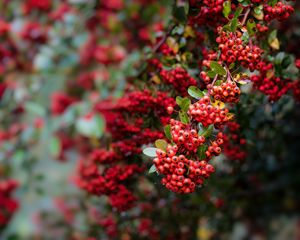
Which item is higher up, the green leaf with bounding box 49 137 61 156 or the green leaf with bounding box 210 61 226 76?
the green leaf with bounding box 210 61 226 76

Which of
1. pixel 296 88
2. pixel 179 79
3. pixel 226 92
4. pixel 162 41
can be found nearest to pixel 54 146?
pixel 162 41

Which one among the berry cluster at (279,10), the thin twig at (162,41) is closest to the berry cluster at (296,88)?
the berry cluster at (279,10)

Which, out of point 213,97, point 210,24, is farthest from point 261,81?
point 213,97

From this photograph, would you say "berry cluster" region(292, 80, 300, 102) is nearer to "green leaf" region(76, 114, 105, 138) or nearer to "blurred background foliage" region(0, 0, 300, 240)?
"blurred background foliage" region(0, 0, 300, 240)

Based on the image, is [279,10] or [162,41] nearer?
[279,10]

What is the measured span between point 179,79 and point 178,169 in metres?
0.55

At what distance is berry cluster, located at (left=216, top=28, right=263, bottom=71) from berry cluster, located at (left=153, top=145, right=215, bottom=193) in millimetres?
284

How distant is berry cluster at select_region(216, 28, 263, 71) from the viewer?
4.20 feet

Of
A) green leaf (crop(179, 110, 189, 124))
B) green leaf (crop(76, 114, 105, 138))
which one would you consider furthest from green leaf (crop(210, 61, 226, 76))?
green leaf (crop(76, 114, 105, 138))

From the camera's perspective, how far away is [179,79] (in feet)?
5.46

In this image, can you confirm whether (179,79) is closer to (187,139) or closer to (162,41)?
(162,41)

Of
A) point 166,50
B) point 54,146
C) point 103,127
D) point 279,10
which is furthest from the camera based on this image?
point 54,146

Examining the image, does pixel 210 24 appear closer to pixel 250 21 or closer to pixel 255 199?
pixel 250 21

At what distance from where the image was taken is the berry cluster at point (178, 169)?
1.18 m
